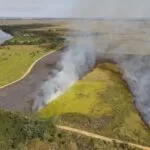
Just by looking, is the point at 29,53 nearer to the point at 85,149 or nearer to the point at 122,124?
the point at 122,124

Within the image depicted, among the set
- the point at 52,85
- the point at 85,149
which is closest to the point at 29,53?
the point at 52,85

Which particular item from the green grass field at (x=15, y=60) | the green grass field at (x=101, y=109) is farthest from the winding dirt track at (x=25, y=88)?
the green grass field at (x=101, y=109)

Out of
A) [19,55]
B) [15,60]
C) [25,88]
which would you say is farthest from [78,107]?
[19,55]

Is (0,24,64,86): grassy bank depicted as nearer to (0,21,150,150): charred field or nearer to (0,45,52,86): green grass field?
(0,45,52,86): green grass field

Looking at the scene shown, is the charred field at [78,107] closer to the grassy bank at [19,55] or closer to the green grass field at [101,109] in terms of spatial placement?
the green grass field at [101,109]

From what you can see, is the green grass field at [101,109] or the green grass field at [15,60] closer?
the green grass field at [101,109]

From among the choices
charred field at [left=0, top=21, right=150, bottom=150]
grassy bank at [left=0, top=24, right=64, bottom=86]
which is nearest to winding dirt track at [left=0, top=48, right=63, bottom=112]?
charred field at [left=0, top=21, right=150, bottom=150]
